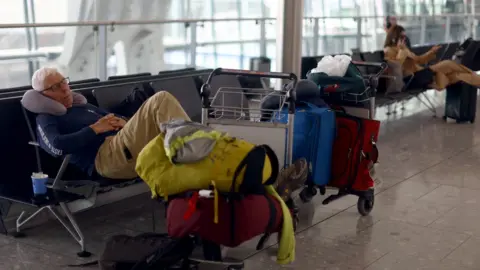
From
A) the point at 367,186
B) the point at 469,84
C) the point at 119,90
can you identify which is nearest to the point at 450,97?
the point at 469,84

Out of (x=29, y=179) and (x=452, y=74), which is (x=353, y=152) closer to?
(x=29, y=179)

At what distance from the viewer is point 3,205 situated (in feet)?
13.2

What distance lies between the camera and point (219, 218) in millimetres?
3043

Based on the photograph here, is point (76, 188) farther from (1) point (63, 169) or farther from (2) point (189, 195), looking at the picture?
(2) point (189, 195)

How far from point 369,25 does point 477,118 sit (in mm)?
4207

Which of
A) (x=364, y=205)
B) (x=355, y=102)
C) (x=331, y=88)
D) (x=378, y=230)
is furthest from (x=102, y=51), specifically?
(x=378, y=230)

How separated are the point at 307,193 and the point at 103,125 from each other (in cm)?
149

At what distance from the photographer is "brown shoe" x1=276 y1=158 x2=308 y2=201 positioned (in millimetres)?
3895

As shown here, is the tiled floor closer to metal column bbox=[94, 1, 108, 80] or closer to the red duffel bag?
the red duffel bag

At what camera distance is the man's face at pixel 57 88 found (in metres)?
4.03

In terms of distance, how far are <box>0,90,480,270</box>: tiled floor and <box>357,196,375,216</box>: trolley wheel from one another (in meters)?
0.06

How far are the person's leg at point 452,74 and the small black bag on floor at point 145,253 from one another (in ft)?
16.9

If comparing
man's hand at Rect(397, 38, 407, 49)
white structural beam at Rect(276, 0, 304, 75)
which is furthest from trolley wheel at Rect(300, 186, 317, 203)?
man's hand at Rect(397, 38, 407, 49)

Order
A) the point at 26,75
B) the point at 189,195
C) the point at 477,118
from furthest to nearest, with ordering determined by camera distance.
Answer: the point at 26,75 → the point at 477,118 → the point at 189,195
